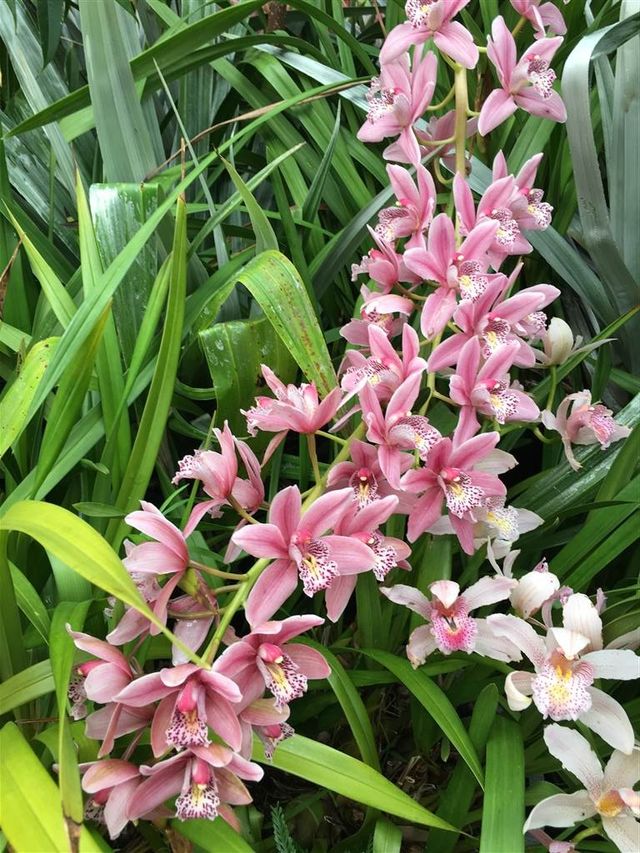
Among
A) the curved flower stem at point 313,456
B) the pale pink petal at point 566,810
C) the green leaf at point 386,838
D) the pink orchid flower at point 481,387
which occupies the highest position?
the pink orchid flower at point 481,387

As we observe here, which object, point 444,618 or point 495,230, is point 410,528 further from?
point 495,230

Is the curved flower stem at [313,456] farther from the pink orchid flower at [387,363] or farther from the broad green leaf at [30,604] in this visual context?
the broad green leaf at [30,604]

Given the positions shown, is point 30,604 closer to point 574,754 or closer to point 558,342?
point 574,754

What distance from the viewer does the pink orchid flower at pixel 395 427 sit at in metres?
0.59

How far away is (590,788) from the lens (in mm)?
615

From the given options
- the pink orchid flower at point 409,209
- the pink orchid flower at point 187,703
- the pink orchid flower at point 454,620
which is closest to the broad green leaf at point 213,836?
the pink orchid flower at point 187,703

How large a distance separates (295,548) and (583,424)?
382 mm

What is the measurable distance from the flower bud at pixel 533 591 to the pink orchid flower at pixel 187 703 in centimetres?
28

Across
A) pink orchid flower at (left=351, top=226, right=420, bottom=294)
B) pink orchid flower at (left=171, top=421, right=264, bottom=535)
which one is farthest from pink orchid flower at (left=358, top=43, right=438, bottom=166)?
pink orchid flower at (left=171, top=421, right=264, bottom=535)

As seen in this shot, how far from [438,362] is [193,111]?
80cm

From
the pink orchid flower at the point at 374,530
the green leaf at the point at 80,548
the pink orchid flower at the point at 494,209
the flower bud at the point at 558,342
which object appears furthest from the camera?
the flower bud at the point at 558,342

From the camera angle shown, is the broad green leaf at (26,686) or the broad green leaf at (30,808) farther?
the broad green leaf at (26,686)

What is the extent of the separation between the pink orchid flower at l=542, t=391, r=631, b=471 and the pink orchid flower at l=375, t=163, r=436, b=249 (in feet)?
0.78

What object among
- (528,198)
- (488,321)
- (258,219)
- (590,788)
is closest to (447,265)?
(488,321)
